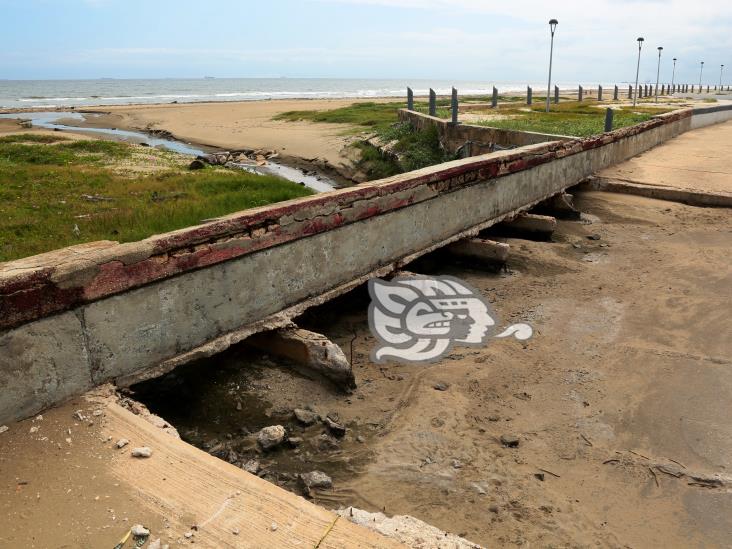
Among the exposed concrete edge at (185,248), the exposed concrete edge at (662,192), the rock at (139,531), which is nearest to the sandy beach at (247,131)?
the exposed concrete edge at (662,192)

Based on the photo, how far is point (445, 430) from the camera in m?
3.84

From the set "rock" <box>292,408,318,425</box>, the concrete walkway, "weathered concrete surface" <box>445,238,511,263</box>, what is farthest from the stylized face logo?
the concrete walkway

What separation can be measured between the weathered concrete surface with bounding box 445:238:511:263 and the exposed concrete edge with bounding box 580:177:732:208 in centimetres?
463

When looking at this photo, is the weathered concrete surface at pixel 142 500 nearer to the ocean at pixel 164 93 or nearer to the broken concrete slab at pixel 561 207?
the broken concrete slab at pixel 561 207

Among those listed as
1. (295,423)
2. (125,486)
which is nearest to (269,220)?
(295,423)

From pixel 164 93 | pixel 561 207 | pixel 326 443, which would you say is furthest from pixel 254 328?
pixel 164 93

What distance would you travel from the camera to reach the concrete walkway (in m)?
10.5

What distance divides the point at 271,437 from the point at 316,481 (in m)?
0.47

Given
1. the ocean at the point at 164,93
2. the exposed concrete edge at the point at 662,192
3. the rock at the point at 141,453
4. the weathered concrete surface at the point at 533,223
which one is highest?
the ocean at the point at 164,93

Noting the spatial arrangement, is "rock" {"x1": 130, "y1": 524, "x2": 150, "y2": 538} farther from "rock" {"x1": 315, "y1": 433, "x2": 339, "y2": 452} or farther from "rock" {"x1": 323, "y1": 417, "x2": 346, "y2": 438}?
"rock" {"x1": 323, "y1": 417, "x2": 346, "y2": 438}

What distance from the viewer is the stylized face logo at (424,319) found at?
5.03m

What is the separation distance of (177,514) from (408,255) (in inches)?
158

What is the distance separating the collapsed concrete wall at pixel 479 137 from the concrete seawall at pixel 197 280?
5.66 metres

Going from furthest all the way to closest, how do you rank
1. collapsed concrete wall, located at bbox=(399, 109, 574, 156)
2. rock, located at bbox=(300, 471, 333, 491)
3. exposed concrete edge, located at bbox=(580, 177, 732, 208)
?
collapsed concrete wall, located at bbox=(399, 109, 574, 156)
exposed concrete edge, located at bbox=(580, 177, 732, 208)
rock, located at bbox=(300, 471, 333, 491)
